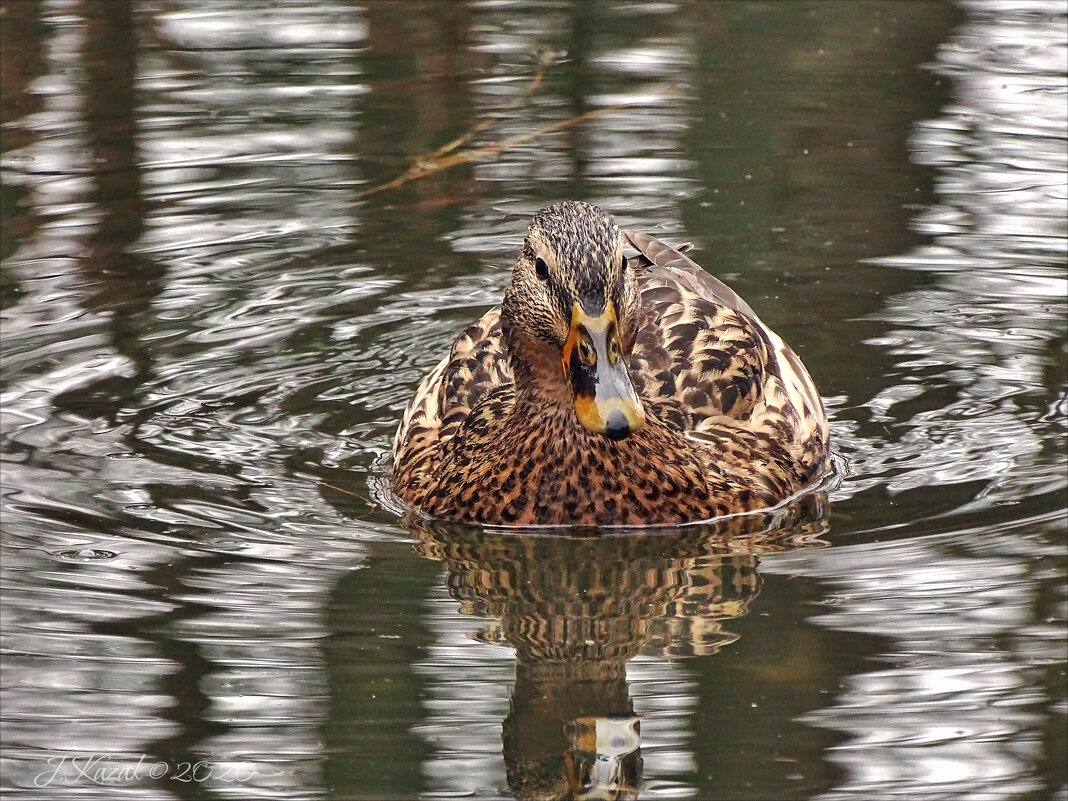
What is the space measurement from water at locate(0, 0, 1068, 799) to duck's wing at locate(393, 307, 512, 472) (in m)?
0.28

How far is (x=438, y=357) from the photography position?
9617 mm

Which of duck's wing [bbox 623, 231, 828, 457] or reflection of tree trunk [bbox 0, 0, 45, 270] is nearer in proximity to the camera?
duck's wing [bbox 623, 231, 828, 457]

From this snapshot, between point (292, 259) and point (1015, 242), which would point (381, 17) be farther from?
point (1015, 242)

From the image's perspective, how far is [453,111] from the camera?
12.7m

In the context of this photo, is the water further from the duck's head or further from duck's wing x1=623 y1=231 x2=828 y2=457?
the duck's head

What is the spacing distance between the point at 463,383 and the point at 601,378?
1.71 metres

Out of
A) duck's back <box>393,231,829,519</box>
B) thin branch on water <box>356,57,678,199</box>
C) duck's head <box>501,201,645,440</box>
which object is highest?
duck's head <box>501,201,645,440</box>

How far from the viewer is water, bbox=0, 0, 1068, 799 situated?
566 centimetres

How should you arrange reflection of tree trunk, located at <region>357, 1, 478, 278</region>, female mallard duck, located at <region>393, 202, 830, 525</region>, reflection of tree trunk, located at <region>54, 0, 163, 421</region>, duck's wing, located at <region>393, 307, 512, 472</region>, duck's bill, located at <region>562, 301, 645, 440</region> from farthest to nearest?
reflection of tree trunk, located at <region>357, 1, 478, 278</region> < reflection of tree trunk, located at <region>54, 0, 163, 421</region> < duck's wing, located at <region>393, 307, 512, 472</region> < female mallard duck, located at <region>393, 202, 830, 525</region> < duck's bill, located at <region>562, 301, 645, 440</region>

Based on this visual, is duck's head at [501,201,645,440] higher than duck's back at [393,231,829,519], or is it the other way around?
duck's head at [501,201,645,440]

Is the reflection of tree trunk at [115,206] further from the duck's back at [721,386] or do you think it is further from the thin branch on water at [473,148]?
the duck's back at [721,386]

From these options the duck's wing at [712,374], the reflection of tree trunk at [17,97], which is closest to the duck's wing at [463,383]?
the duck's wing at [712,374]

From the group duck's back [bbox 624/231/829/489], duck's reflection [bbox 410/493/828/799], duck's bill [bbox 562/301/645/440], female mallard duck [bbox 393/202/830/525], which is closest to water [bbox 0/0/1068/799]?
duck's reflection [bbox 410/493/828/799]

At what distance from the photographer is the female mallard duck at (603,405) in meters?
7.02
